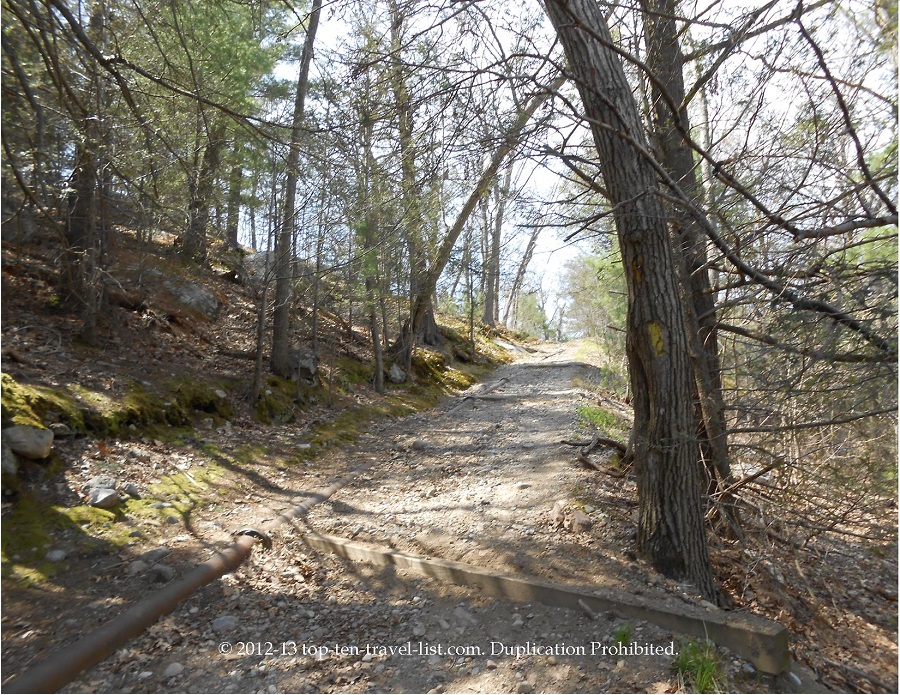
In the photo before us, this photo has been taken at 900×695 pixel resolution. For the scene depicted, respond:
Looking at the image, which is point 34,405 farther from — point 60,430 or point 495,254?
point 495,254

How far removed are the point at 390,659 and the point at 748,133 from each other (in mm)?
4549

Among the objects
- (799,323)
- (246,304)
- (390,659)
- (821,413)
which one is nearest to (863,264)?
(799,323)

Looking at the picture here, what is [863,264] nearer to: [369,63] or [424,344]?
[369,63]

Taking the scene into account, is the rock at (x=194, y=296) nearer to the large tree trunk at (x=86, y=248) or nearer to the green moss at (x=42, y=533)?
the large tree trunk at (x=86, y=248)

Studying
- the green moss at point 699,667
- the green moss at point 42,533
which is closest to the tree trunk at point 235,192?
the green moss at point 42,533

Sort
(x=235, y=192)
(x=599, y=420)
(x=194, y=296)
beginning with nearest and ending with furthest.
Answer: (x=235, y=192), (x=599, y=420), (x=194, y=296)

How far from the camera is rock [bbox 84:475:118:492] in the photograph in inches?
189

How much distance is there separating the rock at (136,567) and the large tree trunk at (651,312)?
3.85 meters

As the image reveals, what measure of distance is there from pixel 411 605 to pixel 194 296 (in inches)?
342

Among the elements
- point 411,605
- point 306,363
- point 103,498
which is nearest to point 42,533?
point 103,498

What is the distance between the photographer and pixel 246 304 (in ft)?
40.4

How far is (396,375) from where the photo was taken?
13.2 metres

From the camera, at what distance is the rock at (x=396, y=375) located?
13.1m

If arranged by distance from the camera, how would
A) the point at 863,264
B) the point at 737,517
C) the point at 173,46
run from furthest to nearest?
the point at 173,46 → the point at 737,517 → the point at 863,264
